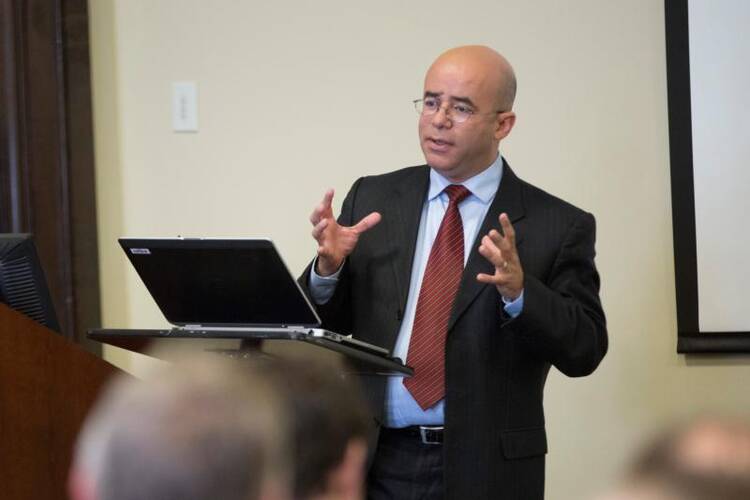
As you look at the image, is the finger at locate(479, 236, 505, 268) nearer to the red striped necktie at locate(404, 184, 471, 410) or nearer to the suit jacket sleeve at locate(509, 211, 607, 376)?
the suit jacket sleeve at locate(509, 211, 607, 376)

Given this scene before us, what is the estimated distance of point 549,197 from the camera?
2.67 metres

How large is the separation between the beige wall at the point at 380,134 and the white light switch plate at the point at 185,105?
2cm

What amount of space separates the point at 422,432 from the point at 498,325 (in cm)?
28

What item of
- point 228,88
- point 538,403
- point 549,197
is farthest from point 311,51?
point 538,403

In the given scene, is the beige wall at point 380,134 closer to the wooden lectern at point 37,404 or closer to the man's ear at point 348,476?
the wooden lectern at point 37,404

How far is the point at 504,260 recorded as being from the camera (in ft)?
7.50

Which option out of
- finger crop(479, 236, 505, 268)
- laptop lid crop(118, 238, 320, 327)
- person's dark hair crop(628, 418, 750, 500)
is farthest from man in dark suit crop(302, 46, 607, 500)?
person's dark hair crop(628, 418, 750, 500)

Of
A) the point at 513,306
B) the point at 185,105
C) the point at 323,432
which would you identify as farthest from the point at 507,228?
the point at 185,105

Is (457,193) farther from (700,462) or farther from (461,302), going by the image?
(700,462)

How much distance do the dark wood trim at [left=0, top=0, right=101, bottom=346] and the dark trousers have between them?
144cm

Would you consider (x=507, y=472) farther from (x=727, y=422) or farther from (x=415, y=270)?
(x=727, y=422)

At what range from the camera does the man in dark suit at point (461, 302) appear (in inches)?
97.5

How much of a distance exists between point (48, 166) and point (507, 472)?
186cm

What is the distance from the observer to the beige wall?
371cm
